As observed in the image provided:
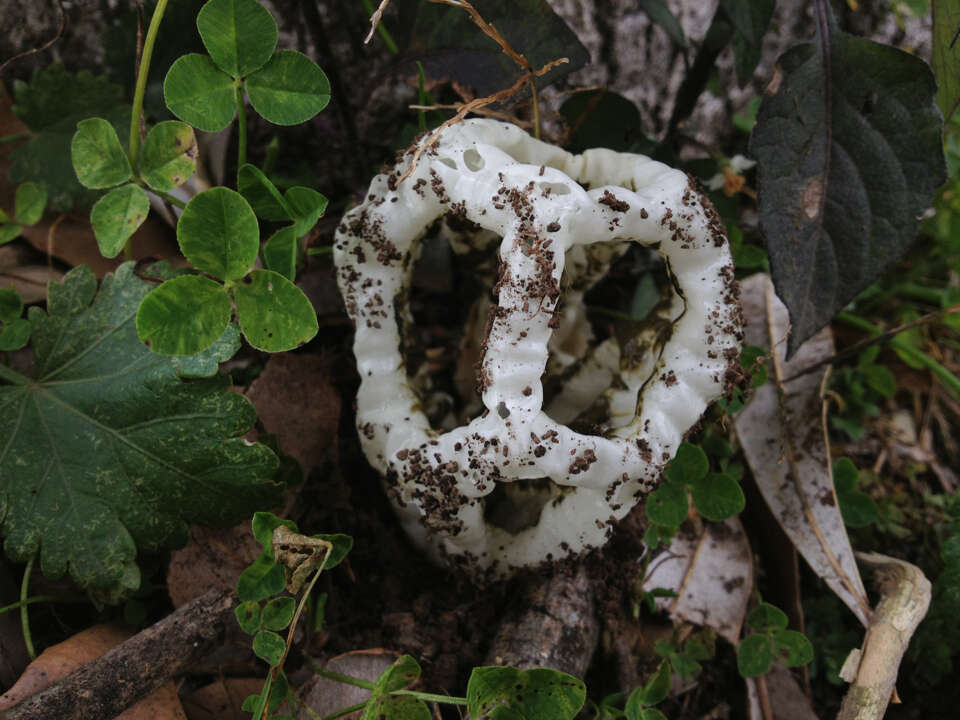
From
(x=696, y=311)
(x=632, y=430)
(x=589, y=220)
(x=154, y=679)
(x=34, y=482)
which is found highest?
(x=589, y=220)

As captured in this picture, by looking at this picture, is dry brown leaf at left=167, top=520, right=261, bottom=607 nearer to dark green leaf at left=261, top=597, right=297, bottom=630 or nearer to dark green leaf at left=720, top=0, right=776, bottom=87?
dark green leaf at left=261, top=597, right=297, bottom=630

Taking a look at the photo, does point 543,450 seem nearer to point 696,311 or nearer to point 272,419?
point 696,311

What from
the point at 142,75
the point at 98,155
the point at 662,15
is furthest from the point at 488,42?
the point at 98,155

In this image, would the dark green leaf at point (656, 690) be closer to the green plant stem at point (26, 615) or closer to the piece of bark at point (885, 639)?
the piece of bark at point (885, 639)

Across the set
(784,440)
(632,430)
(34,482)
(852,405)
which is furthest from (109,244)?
(852,405)

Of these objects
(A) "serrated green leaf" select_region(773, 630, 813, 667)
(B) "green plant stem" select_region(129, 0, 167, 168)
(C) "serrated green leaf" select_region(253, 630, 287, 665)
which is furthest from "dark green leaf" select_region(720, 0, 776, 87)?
(C) "serrated green leaf" select_region(253, 630, 287, 665)
